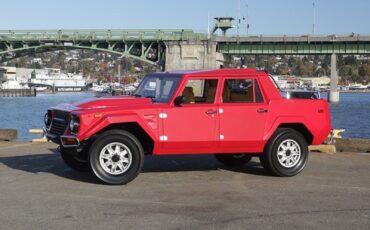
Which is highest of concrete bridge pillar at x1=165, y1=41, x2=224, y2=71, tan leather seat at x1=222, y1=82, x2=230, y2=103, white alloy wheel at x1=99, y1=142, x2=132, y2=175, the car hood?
concrete bridge pillar at x1=165, y1=41, x2=224, y2=71

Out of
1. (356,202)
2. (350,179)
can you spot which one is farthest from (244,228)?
(350,179)

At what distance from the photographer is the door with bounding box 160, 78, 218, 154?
30.8 ft

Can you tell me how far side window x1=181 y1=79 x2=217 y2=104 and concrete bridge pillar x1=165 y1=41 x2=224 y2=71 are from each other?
228 feet

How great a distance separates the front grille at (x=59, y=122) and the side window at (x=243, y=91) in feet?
8.51

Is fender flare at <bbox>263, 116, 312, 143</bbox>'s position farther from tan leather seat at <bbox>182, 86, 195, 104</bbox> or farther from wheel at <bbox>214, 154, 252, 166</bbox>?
wheel at <bbox>214, 154, 252, 166</bbox>

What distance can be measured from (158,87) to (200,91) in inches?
27.3

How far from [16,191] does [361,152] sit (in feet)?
28.8

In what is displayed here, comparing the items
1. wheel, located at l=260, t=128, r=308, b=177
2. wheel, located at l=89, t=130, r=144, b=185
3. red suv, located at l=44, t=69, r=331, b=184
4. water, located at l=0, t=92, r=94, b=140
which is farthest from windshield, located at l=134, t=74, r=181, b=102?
wheel, located at l=260, t=128, r=308, b=177

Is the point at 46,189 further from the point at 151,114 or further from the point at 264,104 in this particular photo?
the point at 264,104

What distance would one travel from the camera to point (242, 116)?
9.75 metres

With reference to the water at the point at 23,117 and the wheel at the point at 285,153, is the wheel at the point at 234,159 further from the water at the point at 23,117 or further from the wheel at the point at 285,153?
the water at the point at 23,117

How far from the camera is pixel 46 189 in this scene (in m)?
8.69

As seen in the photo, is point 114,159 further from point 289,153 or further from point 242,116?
point 289,153

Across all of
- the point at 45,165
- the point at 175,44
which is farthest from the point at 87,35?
the point at 45,165
